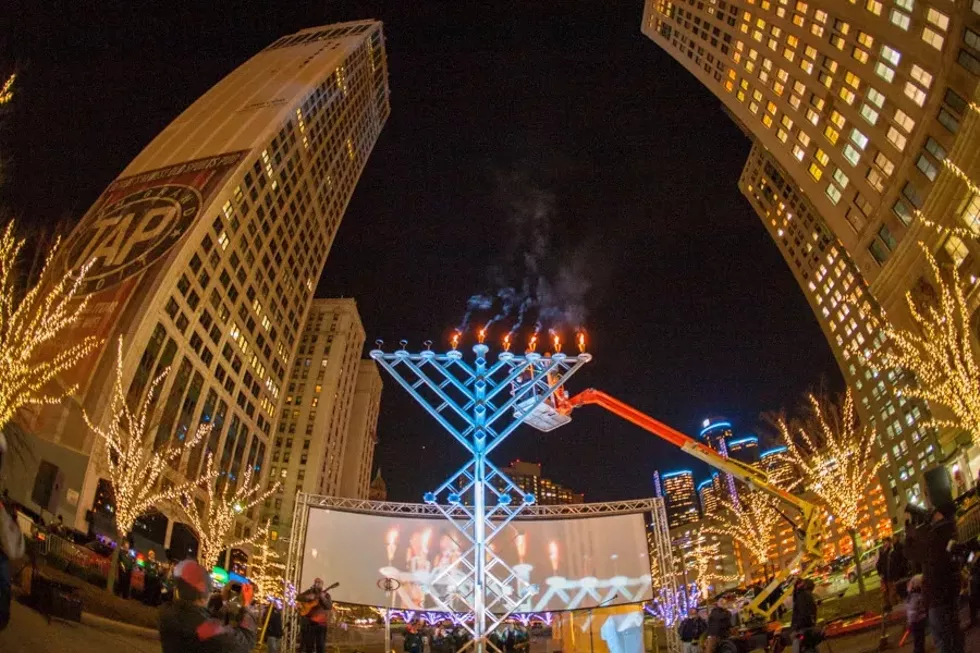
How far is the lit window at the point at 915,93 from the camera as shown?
82.9 feet

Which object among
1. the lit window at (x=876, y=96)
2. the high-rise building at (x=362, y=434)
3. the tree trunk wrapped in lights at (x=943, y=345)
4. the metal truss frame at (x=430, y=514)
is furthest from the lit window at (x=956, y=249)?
the high-rise building at (x=362, y=434)

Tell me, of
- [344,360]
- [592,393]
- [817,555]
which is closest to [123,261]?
[592,393]

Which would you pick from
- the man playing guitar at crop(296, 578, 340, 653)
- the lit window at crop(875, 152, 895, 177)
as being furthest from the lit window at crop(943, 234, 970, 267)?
the man playing guitar at crop(296, 578, 340, 653)

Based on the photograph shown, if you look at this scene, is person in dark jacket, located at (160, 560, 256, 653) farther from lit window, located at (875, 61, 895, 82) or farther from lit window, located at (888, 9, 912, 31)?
lit window, located at (875, 61, 895, 82)

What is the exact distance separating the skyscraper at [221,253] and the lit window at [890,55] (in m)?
38.4

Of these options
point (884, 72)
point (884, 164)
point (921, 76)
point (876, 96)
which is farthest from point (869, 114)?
point (921, 76)

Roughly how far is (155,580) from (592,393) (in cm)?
1575

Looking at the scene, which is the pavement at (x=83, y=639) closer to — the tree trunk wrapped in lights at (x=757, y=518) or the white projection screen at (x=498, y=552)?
the white projection screen at (x=498, y=552)

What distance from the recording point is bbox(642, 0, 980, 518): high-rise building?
23.5m

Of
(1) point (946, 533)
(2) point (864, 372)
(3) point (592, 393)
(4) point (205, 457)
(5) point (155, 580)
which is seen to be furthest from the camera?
(2) point (864, 372)

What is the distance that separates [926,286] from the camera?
26203mm

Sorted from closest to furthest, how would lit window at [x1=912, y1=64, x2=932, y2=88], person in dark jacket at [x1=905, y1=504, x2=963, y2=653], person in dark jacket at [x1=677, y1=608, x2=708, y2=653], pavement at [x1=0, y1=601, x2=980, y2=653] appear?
person in dark jacket at [x1=905, y1=504, x2=963, y2=653]
pavement at [x1=0, y1=601, x2=980, y2=653]
person in dark jacket at [x1=677, y1=608, x2=708, y2=653]
lit window at [x1=912, y1=64, x2=932, y2=88]

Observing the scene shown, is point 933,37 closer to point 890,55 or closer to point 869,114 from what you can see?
point 890,55

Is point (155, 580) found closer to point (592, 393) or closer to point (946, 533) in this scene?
point (592, 393)
